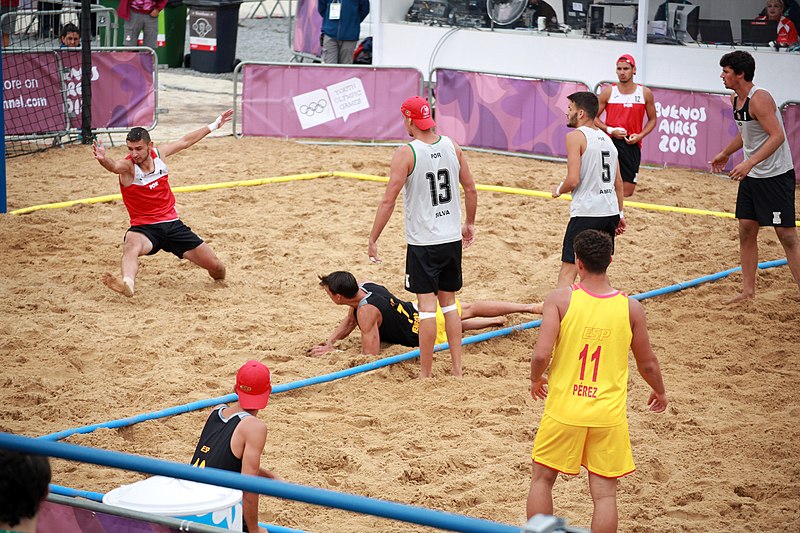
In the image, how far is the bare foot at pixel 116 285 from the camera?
9.12 meters

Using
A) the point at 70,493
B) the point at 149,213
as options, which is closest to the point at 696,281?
the point at 149,213

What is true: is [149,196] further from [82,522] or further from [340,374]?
[82,522]

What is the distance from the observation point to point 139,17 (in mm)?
18406

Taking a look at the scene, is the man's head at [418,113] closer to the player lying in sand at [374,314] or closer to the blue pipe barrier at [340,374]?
the player lying in sand at [374,314]

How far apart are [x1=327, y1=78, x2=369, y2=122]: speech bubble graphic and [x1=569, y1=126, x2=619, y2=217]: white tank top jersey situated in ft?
26.0

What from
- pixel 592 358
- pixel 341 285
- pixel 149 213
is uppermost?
pixel 592 358

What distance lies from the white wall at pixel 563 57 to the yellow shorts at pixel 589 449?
11.0 m

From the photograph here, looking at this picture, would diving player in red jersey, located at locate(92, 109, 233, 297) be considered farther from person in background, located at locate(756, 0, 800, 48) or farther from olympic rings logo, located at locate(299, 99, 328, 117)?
person in background, located at locate(756, 0, 800, 48)

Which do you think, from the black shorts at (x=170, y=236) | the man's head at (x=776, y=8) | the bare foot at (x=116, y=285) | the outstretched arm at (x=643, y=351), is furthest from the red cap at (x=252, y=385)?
the man's head at (x=776, y=8)

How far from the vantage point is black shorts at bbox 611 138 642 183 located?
456 inches

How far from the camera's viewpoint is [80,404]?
7.16 metres

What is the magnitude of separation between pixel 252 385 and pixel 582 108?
420 centimetres

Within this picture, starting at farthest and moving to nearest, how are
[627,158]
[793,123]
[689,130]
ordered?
[689,130], [793,123], [627,158]

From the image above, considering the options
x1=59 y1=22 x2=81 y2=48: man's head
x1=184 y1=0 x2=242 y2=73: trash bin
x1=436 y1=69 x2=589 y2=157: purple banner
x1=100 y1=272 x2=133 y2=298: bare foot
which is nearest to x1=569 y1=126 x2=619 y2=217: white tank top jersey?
x1=100 y1=272 x2=133 y2=298: bare foot
